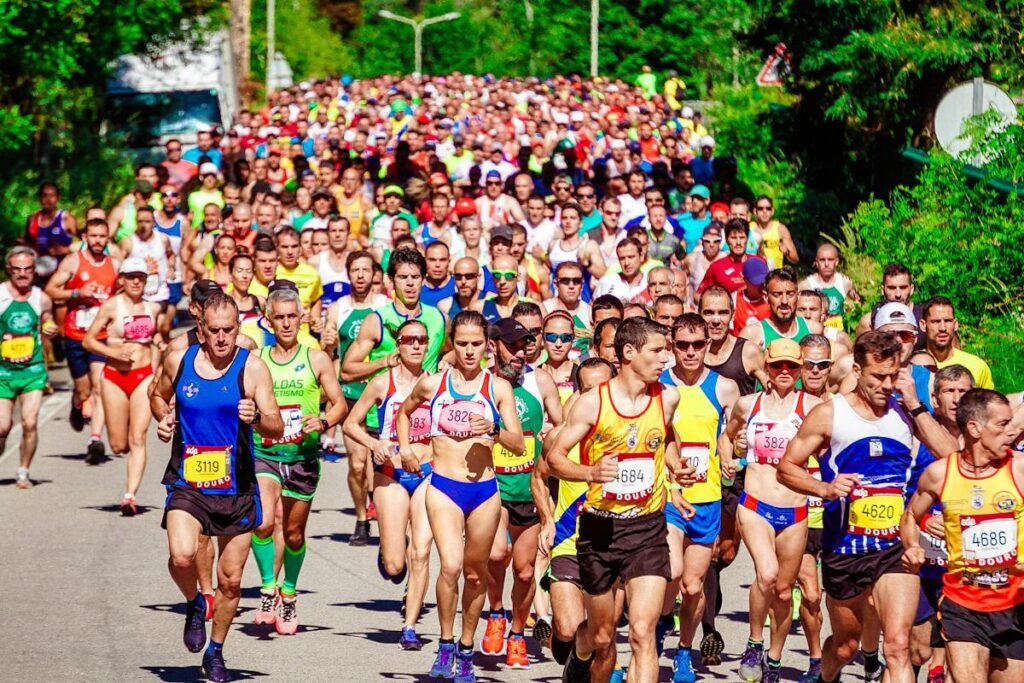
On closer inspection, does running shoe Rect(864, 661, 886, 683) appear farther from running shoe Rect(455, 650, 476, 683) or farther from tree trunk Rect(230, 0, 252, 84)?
tree trunk Rect(230, 0, 252, 84)

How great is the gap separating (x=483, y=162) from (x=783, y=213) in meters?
4.19

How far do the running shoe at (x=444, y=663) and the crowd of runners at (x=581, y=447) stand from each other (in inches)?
0.5

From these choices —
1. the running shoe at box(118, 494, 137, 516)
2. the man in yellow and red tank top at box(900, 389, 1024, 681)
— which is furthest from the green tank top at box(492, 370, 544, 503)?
the running shoe at box(118, 494, 137, 516)

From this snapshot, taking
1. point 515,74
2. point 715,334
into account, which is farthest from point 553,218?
point 515,74

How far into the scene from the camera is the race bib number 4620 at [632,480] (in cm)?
930

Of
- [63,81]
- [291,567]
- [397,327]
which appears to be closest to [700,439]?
[291,567]

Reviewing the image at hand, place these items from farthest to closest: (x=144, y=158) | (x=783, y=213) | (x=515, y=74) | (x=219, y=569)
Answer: (x=515, y=74)
(x=144, y=158)
(x=783, y=213)
(x=219, y=569)

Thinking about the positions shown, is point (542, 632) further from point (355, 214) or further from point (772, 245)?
point (355, 214)

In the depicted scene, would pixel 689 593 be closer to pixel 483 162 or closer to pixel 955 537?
pixel 955 537

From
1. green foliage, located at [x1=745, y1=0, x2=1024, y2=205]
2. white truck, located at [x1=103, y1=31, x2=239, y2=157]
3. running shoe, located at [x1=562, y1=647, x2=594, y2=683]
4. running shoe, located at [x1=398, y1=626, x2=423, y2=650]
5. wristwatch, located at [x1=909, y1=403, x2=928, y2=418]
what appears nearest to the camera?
running shoe, located at [x1=562, y1=647, x2=594, y2=683]

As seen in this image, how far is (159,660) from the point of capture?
1081 centimetres

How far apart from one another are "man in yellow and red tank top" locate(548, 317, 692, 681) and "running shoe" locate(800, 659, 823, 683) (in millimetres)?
1478

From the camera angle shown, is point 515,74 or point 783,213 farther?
point 515,74

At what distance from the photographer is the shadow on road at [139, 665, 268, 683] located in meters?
10.3
